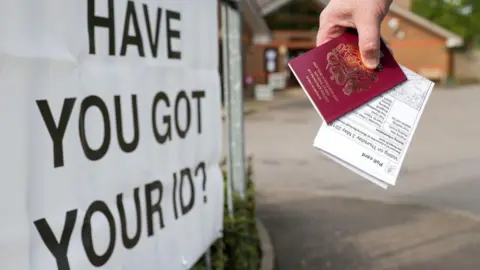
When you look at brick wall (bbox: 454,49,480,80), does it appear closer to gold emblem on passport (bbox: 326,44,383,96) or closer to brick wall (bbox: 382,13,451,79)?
brick wall (bbox: 382,13,451,79)

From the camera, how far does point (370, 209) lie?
8.48 m

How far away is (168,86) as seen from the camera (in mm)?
3318

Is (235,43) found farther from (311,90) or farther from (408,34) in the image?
(408,34)

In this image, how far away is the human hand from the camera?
1.93 m

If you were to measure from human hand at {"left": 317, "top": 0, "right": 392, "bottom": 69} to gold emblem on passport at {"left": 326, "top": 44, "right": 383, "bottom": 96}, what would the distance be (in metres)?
0.04

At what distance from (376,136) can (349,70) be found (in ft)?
0.75

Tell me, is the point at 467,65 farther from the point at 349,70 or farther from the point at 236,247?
the point at 349,70

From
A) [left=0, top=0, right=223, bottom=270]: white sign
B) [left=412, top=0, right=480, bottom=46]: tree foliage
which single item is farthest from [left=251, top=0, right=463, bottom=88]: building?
[left=0, top=0, right=223, bottom=270]: white sign

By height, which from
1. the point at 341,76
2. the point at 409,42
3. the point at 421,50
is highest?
the point at 409,42

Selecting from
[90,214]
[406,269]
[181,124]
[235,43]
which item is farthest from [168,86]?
[406,269]

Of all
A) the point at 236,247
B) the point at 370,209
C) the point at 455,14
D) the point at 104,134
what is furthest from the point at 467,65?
the point at 104,134

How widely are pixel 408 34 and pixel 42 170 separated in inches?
1722

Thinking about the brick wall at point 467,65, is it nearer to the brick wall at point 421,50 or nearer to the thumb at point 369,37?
the brick wall at point 421,50

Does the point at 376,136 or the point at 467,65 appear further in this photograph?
the point at 467,65
